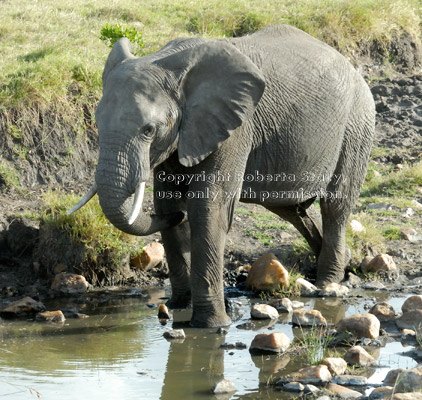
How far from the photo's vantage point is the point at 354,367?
647cm

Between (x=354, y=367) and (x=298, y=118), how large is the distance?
2.36 m

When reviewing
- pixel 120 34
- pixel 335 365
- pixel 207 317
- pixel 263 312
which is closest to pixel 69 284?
pixel 207 317

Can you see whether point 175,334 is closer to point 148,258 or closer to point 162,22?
point 148,258

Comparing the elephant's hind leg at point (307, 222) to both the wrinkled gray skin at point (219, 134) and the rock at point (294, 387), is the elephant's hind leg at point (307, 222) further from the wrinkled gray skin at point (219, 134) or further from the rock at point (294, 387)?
the rock at point (294, 387)

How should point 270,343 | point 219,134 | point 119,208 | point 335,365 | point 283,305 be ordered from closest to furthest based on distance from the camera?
point 335,365 → point 119,208 → point 270,343 → point 219,134 → point 283,305

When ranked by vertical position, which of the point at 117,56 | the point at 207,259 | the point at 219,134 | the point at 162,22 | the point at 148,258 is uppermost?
the point at 162,22

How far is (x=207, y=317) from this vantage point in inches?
297

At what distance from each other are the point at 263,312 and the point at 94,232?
1.89m

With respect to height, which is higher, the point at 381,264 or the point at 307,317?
the point at 381,264

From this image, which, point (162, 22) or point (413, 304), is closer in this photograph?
point (413, 304)

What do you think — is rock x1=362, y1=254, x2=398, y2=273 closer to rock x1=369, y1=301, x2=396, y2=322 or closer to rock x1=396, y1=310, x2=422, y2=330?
rock x1=369, y1=301, x2=396, y2=322

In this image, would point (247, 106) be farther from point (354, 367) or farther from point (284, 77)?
point (354, 367)

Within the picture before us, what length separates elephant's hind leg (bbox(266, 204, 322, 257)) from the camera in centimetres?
909

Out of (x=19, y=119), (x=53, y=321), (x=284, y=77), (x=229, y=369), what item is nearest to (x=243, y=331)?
(x=229, y=369)
